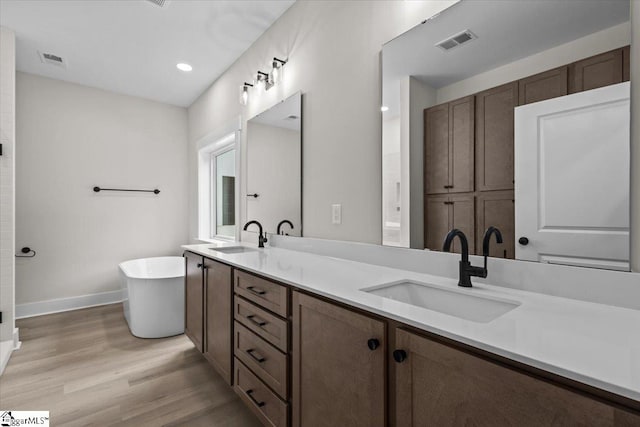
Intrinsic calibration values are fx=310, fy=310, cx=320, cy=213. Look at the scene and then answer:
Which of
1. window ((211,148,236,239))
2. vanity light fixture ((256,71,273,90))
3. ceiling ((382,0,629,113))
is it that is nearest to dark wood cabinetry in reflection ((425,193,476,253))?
ceiling ((382,0,629,113))

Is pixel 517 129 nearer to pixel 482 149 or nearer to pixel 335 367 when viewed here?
pixel 482 149

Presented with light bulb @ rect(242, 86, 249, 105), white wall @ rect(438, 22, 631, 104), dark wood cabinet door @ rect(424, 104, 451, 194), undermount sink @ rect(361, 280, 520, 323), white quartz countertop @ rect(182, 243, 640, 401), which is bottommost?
undermount sink @ rect(361, 280, 520, 323)

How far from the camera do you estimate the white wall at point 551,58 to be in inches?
37.6

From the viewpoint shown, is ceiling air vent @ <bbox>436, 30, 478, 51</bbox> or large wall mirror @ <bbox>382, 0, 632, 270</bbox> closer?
large wall mirror @ <bbox>382, 0, 632, 270</bbox>

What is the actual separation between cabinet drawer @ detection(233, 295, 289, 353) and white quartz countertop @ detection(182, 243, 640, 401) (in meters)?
0.20

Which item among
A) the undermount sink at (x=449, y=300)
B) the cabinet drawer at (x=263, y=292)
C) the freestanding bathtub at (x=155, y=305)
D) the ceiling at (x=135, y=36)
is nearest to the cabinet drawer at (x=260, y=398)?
the cabinet drawer at (x=263, y=292)

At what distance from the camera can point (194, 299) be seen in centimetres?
229

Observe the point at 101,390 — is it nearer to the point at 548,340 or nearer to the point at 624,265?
the point at 548,340

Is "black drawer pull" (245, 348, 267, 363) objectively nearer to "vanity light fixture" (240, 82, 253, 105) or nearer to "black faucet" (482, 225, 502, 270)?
"black faucet" (482, 225, 502, 270)

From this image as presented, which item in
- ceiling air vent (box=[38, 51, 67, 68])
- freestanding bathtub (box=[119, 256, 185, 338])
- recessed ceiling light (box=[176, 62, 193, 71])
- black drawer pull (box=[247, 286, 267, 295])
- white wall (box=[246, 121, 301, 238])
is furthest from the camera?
recessed ceiling light (box=[176, 62, 193, 71])

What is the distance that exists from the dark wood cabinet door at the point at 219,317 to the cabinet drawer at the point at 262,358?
11 cm

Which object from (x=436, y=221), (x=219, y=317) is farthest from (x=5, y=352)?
(x=436, y=221)

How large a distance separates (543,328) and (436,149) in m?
0.84

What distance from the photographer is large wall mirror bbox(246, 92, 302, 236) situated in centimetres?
224
